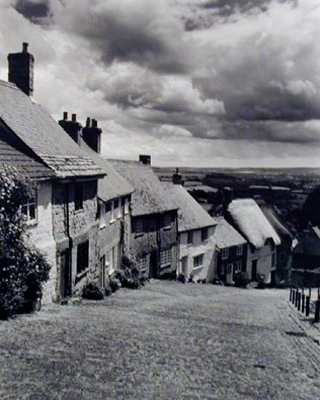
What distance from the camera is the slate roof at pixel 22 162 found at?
1358 cm

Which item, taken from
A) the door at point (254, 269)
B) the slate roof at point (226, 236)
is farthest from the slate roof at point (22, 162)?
the door at point (254, 269)

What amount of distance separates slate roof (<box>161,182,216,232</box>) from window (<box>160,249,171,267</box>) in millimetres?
2283

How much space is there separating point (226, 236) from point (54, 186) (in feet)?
88.0

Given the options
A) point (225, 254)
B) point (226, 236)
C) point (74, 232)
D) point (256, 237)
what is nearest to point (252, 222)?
point (256, 237)

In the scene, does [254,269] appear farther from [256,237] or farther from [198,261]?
[198,261]

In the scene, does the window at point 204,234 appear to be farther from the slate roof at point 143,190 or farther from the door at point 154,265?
the door at point 154,265

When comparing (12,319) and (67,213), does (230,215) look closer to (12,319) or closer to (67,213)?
(67,213)

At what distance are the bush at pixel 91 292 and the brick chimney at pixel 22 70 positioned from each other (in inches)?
381

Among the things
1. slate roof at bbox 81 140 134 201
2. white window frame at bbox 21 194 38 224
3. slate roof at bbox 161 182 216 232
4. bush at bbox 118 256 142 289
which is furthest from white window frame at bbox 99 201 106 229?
slate roof at bbox 161 182 216 232

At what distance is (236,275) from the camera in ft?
125

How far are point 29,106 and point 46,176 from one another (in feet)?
21.6

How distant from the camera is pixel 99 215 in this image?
68.3ft

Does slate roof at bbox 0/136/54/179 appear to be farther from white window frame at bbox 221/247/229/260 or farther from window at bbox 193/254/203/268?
white window frame at bbox 221/247/229/260

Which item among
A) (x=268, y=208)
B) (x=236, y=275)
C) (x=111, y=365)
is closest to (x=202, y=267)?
(x=236, y=275)
